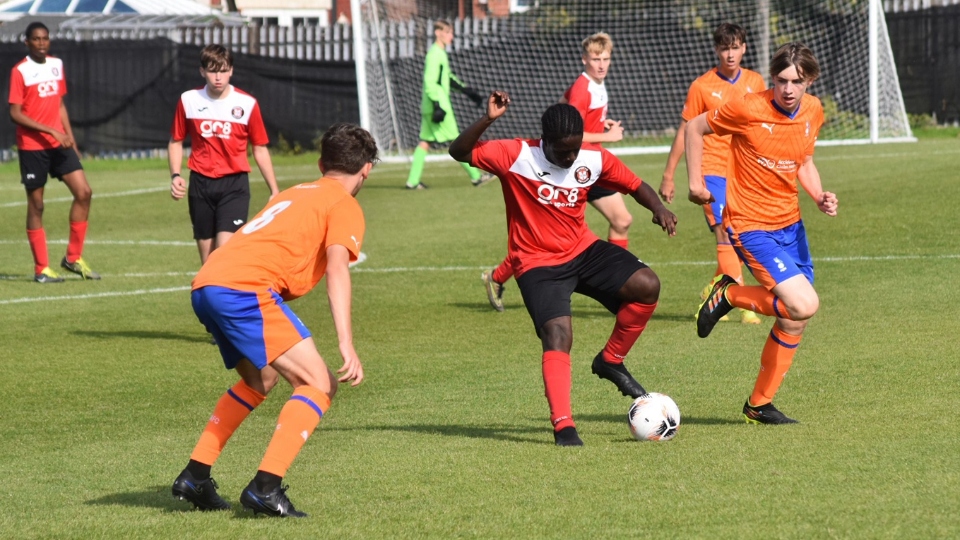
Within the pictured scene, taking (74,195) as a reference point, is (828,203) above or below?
above

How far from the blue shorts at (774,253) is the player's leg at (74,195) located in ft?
27.8

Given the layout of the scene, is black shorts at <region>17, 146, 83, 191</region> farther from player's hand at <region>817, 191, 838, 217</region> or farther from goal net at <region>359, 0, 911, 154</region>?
goal net at <region>359, 0, 911, 154</region>

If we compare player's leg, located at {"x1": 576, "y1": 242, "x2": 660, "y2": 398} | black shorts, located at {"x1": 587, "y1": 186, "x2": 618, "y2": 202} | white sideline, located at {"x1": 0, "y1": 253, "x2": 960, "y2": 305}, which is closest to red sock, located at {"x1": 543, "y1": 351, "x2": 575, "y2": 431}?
player's leg, located at {"x1": 576, "y1": 242, "x2": 660, "y2": 398}

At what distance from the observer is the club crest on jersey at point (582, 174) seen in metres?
6.80

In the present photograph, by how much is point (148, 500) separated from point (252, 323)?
1062mm

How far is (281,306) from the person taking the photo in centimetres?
531

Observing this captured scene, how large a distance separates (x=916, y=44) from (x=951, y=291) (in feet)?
56.6

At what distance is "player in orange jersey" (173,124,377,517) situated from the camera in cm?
512

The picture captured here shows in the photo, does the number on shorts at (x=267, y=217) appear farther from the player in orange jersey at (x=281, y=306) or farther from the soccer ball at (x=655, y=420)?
the soccer ball at (x=655, y=420)

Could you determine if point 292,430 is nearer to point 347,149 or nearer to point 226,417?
point 226,417

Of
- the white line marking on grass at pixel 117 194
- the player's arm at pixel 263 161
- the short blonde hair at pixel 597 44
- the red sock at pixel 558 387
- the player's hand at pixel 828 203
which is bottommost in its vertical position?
the white line marking on grass at pixel 117 194

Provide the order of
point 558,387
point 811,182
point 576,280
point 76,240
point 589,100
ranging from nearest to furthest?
point 558,387 < point 576,280 < point 811,182 < point 589,100 < point 76,240

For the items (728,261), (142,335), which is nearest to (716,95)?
(728,261)

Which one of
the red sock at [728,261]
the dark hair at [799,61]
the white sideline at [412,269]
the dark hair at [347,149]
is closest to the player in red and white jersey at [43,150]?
the white sideline at [412,269]
